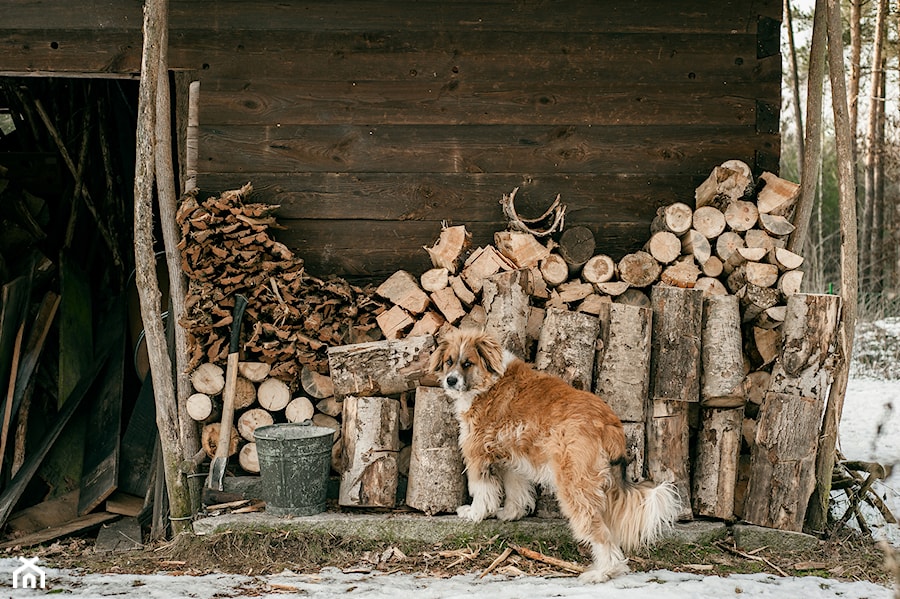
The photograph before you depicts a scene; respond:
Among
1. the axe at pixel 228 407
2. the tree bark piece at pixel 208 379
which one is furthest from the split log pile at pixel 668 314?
the tree bark piece at pixel 208 379

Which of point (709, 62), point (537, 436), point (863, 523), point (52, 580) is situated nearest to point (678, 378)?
point (537, 436)

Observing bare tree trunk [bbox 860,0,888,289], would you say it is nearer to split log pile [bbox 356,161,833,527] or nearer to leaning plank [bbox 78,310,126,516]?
split log pile [bbox 356,161,833,527]

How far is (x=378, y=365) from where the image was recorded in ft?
17.5

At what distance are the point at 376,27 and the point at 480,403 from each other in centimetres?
275

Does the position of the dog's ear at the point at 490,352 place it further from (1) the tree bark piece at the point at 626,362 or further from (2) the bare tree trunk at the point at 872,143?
(2) the bare tree trunk at the point at 872,143

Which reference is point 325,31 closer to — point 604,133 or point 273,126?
point 273,126

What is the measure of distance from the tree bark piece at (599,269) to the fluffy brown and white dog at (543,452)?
99 centimetres

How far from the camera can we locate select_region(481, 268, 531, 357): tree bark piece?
5316 mm

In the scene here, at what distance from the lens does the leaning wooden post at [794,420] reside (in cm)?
506

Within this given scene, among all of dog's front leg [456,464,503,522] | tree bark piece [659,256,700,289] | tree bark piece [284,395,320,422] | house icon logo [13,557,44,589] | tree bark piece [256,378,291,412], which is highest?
tree bark piece [659,256,700,289]

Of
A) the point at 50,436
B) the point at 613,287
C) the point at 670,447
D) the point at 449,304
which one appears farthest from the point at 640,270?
the point at 50,436

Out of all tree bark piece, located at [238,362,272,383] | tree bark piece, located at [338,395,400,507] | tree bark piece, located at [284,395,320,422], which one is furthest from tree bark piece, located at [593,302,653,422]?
tree bark piece, located at [238,362,272,383]

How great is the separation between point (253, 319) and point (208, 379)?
486 millimetres

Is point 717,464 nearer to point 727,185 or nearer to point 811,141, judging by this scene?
point 727,185
